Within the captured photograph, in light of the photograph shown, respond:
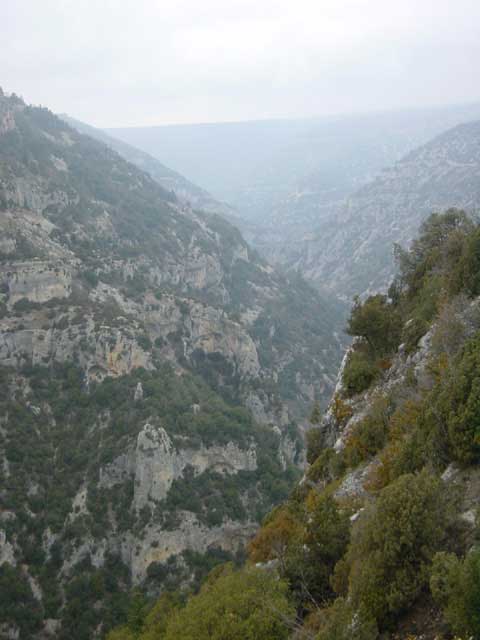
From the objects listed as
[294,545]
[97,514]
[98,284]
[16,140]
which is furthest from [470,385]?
[16,140]

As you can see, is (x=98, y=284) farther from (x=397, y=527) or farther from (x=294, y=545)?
(x=397, y=527)

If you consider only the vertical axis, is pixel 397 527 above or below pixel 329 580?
above

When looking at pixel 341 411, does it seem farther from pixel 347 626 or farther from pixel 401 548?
pixel 347 626

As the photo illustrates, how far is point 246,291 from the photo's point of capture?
133875mm

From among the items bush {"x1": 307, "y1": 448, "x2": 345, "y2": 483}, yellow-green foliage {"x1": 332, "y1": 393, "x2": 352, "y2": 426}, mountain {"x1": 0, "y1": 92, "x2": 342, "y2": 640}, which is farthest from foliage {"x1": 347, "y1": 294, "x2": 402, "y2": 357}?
mountain {"x1": 0, "y1": 92, "x2": 342, "y2": 640}

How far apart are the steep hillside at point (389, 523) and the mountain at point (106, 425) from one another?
60.0 ft

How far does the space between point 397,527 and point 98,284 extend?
2754 inches

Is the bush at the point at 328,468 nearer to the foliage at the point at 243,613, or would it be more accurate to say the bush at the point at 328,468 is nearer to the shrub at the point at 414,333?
the shrub at the point at 414,333

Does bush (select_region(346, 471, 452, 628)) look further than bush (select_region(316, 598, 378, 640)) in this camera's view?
Yes

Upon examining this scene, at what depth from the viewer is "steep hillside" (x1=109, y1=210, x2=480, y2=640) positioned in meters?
11.2

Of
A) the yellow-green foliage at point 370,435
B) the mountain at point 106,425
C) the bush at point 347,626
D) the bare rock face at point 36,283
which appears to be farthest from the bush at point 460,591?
the bare rock face at point 36,283

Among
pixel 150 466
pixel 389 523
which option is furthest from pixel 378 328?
pixel 150 466

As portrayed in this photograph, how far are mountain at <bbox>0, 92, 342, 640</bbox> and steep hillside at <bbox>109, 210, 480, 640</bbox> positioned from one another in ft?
60.0

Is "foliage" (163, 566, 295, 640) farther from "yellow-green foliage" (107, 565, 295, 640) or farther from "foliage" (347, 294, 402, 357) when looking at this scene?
"foliage" (347, 294, 402, 357)
